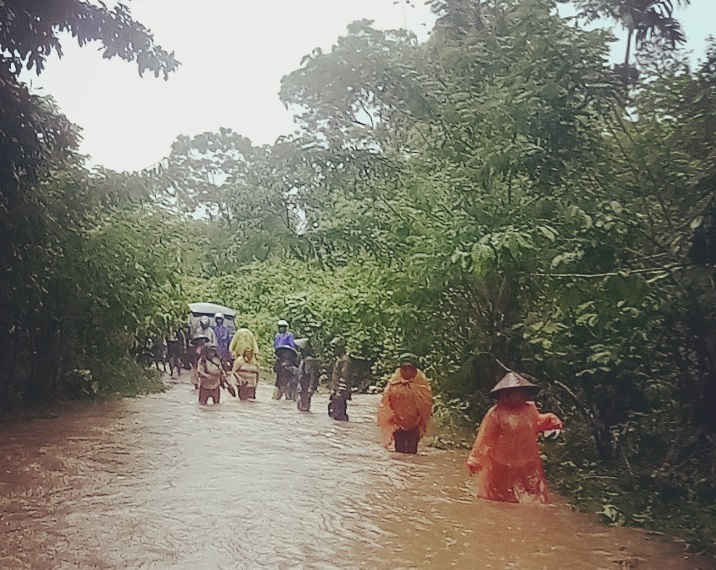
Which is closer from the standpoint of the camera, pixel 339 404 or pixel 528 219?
pixel 528 219

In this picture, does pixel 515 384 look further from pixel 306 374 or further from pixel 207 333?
pixel 207 333

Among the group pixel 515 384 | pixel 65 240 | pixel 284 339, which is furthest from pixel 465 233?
pixel 65 240

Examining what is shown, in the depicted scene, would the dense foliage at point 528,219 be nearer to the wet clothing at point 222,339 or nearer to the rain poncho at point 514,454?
the rain poncho at point 514,454

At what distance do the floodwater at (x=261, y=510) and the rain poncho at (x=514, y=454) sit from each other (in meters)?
0.10

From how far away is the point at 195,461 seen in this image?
5.17 m

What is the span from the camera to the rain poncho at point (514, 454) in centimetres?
439

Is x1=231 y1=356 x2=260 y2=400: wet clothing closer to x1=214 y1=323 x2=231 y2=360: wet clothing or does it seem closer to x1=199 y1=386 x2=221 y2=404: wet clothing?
x1=214 y1=323 x2=231 y2=360: wet clothing

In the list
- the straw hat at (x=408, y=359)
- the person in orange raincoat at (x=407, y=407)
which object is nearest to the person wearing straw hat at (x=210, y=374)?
the straw hat at (x=408, y=359)

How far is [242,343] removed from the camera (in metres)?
7.94

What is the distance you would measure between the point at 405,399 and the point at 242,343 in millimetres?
2653

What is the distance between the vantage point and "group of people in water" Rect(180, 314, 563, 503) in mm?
4406

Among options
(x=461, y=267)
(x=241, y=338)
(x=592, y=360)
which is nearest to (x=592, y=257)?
(x=592, y=360)

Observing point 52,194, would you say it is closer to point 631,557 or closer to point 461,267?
point 461,267

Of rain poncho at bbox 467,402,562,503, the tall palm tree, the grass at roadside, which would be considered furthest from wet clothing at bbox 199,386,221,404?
the tall palm tree
